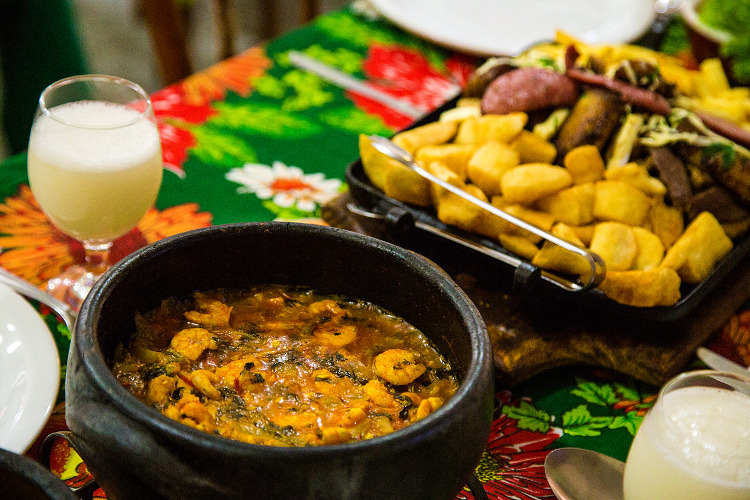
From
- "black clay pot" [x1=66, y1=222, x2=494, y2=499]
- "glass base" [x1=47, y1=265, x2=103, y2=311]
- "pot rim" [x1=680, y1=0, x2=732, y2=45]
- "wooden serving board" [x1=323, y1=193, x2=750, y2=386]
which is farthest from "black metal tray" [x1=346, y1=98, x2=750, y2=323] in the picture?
"pot rim" [x1=680, y1=0, x2=732, y2=45]

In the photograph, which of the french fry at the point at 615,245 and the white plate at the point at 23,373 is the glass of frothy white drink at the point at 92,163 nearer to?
the white plate at the point at 23,373

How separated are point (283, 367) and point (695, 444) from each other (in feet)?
1.54

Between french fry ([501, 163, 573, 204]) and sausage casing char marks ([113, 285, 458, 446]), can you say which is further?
french fry ([501, 163, 573, 204])

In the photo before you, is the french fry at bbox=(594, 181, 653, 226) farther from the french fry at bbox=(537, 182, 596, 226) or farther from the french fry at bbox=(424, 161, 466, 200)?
the french fry at bbox=(424, 161, 466, 200)

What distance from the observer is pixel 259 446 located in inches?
24.3

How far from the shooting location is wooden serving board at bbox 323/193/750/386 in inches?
46.3

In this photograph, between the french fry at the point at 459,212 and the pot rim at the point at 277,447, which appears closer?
the pot rim at the point at 277,447

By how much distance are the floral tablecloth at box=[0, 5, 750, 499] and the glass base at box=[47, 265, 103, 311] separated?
44 millimetres

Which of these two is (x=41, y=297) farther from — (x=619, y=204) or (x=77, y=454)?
(x=619, y=204)

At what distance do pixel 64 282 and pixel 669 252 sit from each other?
101cm

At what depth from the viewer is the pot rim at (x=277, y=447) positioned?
616mm

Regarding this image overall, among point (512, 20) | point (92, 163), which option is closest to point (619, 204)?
point (92, 163)

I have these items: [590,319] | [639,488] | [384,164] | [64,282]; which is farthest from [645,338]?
[64,282]

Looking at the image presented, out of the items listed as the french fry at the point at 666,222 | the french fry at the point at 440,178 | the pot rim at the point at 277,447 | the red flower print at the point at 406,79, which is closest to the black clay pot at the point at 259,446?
the pot rim at the point at 277,447
